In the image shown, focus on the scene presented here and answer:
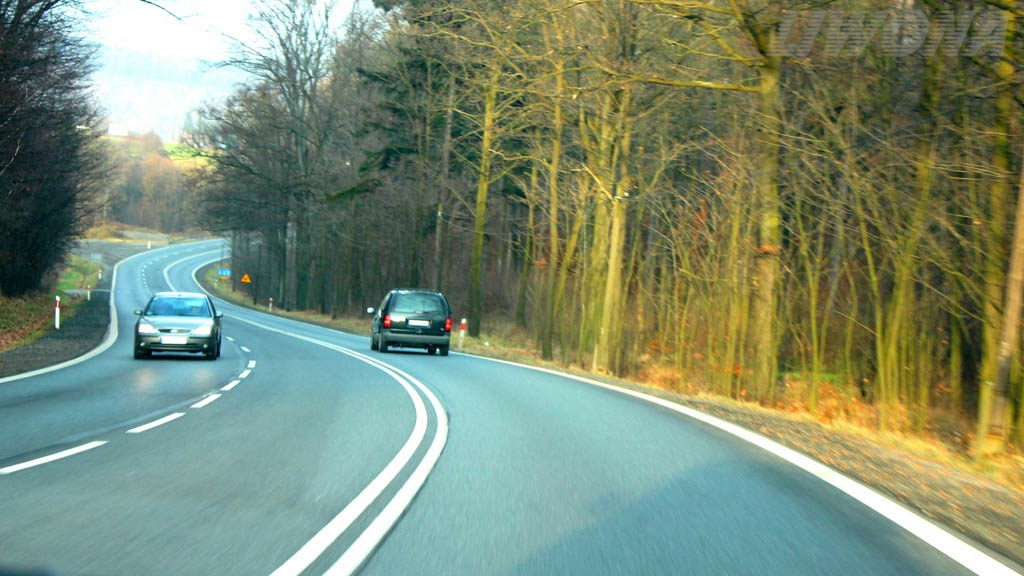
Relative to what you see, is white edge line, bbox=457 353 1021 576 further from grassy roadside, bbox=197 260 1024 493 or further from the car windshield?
the car windshield

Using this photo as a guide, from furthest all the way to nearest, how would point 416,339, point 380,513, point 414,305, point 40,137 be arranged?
1. point 40,137
2. point 414,305
3. point 416,339
4. point 380,513

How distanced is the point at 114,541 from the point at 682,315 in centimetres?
1907

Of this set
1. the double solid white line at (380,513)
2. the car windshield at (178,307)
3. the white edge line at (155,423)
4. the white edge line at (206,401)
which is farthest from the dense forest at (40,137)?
the double solid white line at (380,513)

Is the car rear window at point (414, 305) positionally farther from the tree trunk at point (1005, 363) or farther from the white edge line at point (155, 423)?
the tree trunk at point (1005, 363)

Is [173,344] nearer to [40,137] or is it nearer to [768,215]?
[768,215]

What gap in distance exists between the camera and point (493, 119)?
115 ft

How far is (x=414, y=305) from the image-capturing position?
28625 mm

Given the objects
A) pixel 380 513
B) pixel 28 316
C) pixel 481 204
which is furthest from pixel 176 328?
pixel 481 204

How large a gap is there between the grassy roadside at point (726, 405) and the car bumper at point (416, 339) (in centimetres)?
177

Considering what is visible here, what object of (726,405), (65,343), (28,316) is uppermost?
(726,405)

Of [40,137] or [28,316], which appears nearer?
[40,137]

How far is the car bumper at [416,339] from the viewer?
2848cm

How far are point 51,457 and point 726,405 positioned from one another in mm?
9813

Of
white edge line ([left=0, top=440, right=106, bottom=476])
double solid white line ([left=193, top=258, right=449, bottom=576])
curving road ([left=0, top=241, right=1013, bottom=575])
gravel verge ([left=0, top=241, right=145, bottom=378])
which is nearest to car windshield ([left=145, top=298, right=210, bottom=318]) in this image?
gravel verge ([left=0, top=241, right=145, bottom=378])
